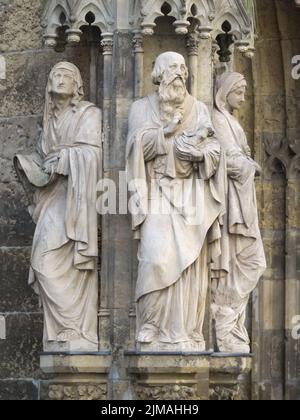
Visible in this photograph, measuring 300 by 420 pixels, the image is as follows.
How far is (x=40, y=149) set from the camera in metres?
28.4

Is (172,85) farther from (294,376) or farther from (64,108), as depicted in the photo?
(294,376)

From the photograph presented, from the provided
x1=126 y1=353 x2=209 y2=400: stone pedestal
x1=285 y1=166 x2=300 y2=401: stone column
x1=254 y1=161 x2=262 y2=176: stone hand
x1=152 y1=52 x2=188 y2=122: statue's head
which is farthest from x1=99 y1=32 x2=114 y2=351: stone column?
x1=285 y1=166 x2=300 y2=401: stone column

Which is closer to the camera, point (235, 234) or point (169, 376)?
point (169, 376)

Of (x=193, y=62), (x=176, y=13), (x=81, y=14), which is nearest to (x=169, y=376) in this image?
(x=193, y=62)

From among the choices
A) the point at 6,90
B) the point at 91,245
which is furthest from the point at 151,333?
the point at 6,90

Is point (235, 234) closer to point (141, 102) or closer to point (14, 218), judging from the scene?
point (141, 102)

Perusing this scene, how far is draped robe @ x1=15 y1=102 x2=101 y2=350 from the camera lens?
28.0 meters

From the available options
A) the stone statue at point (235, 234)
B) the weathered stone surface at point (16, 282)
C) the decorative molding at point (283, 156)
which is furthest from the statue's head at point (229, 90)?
the weathered stone surface at point (16, 282)

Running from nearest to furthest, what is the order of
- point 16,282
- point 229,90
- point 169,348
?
point 169,348
point 229,90
point 16,282

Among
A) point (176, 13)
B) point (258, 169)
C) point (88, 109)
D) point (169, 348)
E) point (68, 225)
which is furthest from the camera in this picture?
point (258, 169)

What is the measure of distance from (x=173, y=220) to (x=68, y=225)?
912 mm

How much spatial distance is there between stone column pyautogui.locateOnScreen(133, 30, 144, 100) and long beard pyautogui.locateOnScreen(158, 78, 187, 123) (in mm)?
304

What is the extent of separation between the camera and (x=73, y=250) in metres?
28.1

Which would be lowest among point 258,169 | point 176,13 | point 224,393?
point 224,393
